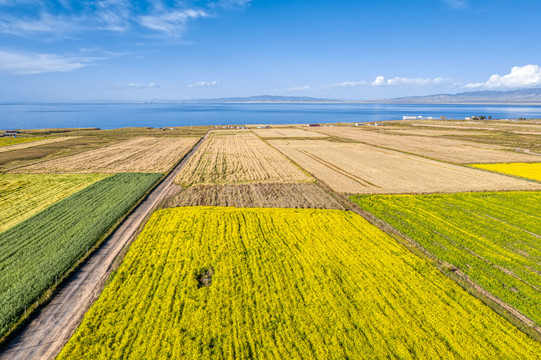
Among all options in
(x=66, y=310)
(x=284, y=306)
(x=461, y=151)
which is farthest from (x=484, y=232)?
(x=461, y=151)

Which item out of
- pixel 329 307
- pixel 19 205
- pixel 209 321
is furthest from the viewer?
pixel 19 205

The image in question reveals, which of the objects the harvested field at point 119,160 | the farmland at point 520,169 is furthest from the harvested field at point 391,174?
the harvested field at point 119,160

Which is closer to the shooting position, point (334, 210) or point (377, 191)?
point (334, 210)

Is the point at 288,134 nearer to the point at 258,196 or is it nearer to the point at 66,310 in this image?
the point at 258,196

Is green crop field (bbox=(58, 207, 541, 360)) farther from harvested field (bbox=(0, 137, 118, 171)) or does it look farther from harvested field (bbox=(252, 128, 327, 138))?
harvested field (bbox=(252, 128, 327, 138))

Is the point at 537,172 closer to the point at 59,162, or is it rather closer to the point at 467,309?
the point at 467,309

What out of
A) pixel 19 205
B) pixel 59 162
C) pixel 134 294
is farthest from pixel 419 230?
pixel 59 162

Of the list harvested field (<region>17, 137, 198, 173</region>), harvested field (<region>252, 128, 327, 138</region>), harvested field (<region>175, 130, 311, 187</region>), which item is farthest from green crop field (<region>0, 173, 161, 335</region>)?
harvested field (<region>252, 128, 327, 138</region>)
